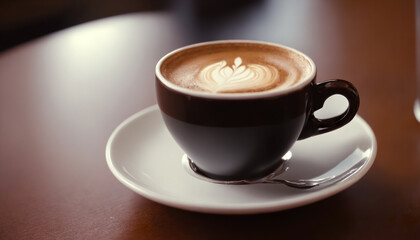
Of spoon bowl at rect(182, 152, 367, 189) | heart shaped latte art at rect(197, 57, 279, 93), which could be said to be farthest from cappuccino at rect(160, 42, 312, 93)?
spoon bowl at rect(182, 152, 367, 189)

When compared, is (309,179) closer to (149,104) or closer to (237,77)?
(237,77)

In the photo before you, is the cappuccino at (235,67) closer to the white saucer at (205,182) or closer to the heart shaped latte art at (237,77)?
the heart shaped latte art at (237,77)

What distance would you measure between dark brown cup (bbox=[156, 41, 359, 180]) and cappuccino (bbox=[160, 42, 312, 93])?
1.3 inches

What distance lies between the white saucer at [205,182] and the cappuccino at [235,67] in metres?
0.11

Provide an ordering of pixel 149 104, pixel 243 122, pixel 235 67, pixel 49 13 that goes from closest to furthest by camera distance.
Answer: pixel 243 122, pixel 235 67, pixel 149 104, pixel 49 13

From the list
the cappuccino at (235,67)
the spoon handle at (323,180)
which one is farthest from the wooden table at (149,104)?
the cappuccino at (235,67)

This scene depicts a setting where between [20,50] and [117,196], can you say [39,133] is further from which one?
[20,50]

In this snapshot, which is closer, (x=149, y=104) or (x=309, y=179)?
(x=309, y=179)

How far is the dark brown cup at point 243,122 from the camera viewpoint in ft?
1.85

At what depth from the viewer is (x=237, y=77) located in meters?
0.66

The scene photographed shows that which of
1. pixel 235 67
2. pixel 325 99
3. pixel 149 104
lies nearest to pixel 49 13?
pixel 149 104

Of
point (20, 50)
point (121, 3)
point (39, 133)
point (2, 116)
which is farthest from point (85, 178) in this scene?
point (121, 3)

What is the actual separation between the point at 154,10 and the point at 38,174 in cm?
79

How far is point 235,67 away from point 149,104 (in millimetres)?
242
